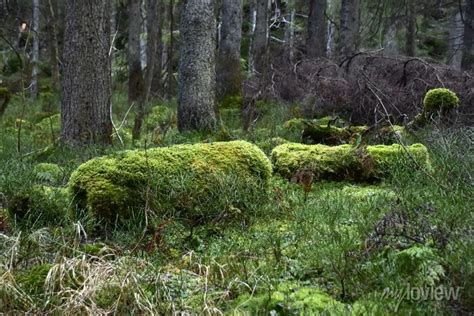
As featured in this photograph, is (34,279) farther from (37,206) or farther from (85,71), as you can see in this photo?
(85,71)

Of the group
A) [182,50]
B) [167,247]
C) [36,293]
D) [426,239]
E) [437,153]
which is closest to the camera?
[36,293]

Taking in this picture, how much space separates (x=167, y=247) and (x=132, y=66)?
46.1ft

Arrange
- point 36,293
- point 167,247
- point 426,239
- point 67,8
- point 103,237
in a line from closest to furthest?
point 36,293, point 426,239, point 167,247, point 103,237, point 67,8

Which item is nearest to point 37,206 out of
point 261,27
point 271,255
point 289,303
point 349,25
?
point 271,255

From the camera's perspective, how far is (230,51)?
13.6m

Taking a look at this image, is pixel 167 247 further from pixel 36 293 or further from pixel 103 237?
pixel 36 293

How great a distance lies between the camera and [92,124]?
8.27 m

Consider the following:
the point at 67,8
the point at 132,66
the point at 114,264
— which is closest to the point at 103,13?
the point at 67,8

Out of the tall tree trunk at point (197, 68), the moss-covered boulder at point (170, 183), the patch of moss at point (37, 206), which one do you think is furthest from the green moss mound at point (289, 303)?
the tall tree trunk at point (197, 68)

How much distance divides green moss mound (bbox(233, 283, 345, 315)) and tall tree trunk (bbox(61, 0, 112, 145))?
17.8 ft

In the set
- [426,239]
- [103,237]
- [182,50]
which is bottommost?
[103,237]

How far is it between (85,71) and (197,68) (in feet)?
7.22

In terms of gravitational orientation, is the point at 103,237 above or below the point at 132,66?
below

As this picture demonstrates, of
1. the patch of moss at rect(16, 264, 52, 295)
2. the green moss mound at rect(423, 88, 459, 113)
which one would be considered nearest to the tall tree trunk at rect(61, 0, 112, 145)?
the green moss mound at rect(423, 88, 459, 113)
